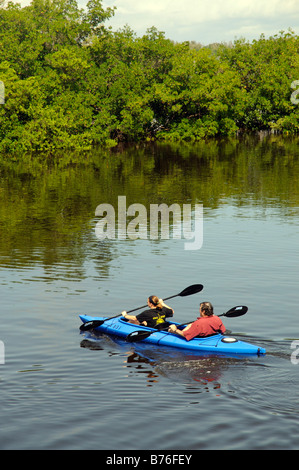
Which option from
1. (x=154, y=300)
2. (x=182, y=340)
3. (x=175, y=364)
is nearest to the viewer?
(x=175, y=364)

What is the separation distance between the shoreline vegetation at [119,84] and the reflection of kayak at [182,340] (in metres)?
48.4

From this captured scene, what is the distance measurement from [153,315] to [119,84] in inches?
2709

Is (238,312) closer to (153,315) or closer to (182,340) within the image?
(182,340)

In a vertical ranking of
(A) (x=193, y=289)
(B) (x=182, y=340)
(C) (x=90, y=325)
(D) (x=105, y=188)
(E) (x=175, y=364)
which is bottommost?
(E) (x=175, y=364)

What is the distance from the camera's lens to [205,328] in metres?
16.3

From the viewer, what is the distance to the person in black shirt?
17562mm

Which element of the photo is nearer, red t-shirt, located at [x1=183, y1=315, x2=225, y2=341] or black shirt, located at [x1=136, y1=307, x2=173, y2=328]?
red t-shirt, located at [x1=183, y1=315, x2=225, y2=341]

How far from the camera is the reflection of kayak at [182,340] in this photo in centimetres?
1555

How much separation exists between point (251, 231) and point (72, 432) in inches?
799

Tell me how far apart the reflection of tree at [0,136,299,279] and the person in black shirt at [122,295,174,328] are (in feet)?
19.5

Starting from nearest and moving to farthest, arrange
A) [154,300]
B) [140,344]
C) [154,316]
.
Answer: [140,344] < [154,300] < [154,316]

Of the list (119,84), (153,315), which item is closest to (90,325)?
(153,315)

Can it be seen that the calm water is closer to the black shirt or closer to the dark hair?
the black shirt

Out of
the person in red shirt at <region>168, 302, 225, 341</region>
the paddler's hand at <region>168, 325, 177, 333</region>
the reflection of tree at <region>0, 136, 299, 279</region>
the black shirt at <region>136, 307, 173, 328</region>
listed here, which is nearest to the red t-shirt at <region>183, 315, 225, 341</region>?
the person in red shirt at <region>168, 302, 225, 341</region>
